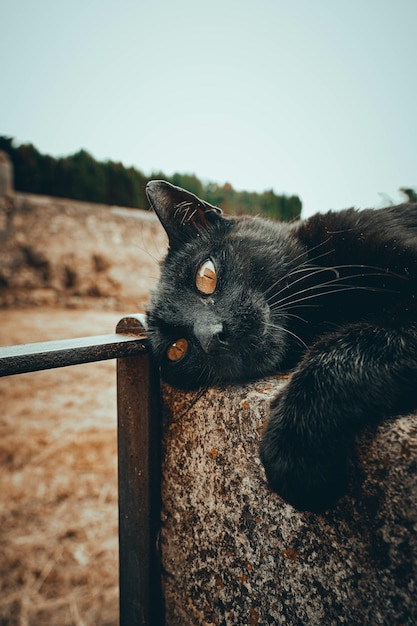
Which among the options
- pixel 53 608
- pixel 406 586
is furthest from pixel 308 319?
pixel 53 608

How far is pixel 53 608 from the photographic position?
1.96 meters

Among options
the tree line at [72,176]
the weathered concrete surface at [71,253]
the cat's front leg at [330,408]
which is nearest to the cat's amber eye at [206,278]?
the cat's front leg at [330,408]

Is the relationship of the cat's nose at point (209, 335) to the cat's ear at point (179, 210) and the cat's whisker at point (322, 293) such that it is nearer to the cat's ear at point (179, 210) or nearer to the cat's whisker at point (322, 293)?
the cat's whisker at point (322, 293)

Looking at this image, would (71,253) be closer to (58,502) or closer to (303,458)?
(58,502)

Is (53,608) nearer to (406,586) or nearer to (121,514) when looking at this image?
(121,514)

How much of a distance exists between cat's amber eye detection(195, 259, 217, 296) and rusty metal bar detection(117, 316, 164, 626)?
0.26 metres

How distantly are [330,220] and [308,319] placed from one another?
1.08ft

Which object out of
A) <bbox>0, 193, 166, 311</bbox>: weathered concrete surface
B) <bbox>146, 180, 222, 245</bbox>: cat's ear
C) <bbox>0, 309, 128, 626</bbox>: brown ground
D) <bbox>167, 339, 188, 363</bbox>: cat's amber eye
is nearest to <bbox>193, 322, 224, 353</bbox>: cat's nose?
<bbox>167, 339, 188, 363</bbox>: cat's amber eye

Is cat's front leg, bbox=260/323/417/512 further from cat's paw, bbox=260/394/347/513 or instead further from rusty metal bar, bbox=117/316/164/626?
rusty metal bar, bbox=117/316/164/626

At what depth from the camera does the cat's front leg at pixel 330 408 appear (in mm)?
736

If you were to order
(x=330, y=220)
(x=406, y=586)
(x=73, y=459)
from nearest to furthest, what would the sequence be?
(x=406, y=586), (x=330, y=220), (x=73, y=459)

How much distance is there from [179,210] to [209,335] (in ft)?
1.65

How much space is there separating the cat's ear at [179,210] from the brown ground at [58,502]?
5.90ft

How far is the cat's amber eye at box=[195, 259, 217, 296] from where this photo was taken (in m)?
1.22
